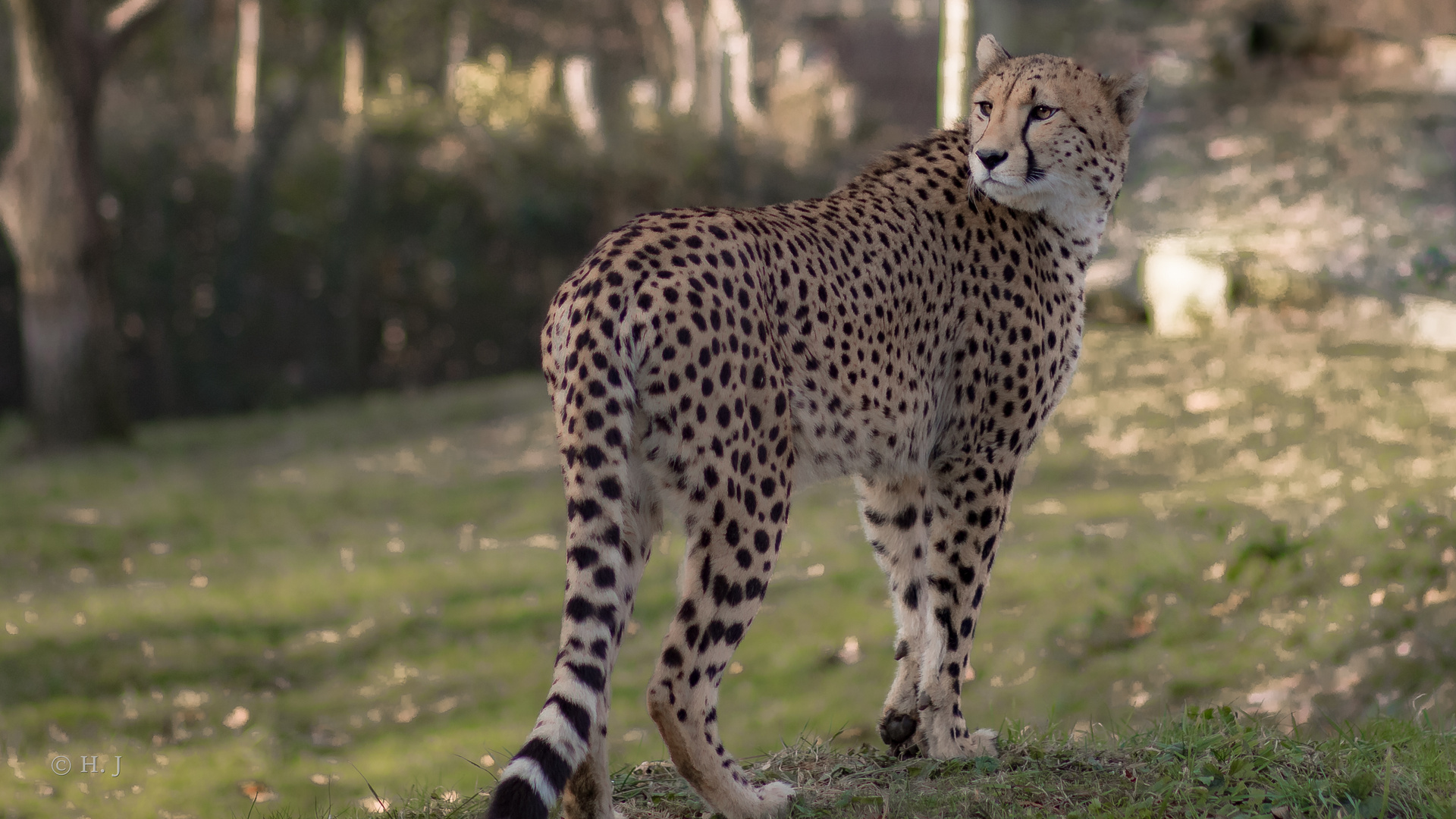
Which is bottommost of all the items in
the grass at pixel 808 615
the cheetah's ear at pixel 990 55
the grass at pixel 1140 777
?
Answer: the grass at pixel 808 615

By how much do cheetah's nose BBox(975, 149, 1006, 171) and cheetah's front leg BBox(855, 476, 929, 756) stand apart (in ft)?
3.32

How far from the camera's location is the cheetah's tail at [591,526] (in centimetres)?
303

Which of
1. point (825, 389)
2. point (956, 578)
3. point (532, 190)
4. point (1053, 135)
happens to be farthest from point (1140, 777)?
point (532, 190)

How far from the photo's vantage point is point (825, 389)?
3.63 meters

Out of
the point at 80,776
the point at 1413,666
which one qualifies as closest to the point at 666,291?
the point at 80,776

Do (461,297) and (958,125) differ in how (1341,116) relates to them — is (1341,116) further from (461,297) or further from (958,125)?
(958,125)

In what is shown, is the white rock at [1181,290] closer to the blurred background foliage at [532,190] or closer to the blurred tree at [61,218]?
the blurred background foliage at [532,190]

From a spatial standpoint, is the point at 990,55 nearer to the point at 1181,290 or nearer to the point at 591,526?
the point at 591,526

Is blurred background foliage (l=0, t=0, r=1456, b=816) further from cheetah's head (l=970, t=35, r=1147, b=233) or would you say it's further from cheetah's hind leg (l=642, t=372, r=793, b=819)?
cheetah's hind leg (l=642, t=372, r=793, b=819)

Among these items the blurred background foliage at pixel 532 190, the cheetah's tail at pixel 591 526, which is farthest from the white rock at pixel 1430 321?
the cheetah's tail at pixel 591 526

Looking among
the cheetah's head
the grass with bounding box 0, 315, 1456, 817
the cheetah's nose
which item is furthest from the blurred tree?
the cheetah's nose

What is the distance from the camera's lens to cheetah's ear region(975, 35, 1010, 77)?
444 centimetres

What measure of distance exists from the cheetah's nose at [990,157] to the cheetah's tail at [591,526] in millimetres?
1394

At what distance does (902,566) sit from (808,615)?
3.31m
